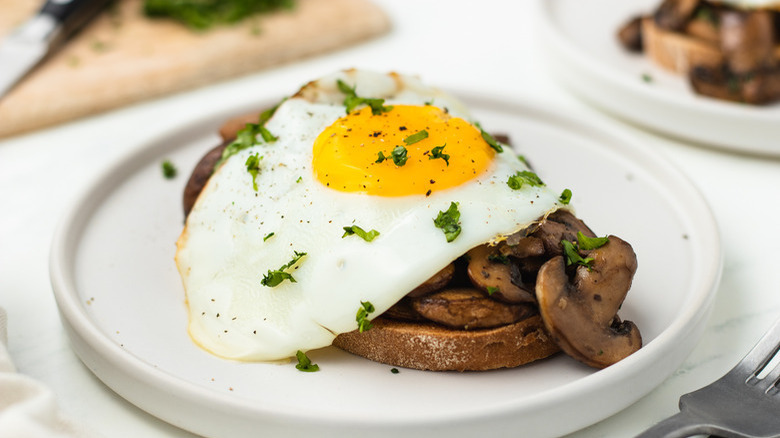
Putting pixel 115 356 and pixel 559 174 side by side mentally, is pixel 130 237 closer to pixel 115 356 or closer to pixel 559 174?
pixel 115 356

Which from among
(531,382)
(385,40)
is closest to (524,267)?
(531,382)

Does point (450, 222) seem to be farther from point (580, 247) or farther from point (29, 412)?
point (29, 412)

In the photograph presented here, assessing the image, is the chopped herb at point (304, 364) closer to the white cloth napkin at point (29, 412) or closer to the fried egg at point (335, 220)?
the fried egg at point (335, 220)

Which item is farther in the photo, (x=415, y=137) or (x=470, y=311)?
(x=415, y=137)

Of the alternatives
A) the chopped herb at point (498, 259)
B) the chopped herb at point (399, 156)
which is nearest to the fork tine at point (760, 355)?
the chopped herb at point (498, 259)

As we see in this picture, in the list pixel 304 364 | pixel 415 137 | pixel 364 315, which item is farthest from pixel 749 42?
pixel 304 364

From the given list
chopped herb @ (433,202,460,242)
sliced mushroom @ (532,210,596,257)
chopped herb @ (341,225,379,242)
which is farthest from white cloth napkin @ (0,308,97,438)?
sliced mushroom @ (532,210,596,257)

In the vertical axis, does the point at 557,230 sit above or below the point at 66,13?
above

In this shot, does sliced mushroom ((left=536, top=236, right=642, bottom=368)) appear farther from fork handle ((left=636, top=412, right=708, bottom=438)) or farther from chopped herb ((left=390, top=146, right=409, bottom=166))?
chopped herb ((left=390, top=146, right=409, bottom=166))
